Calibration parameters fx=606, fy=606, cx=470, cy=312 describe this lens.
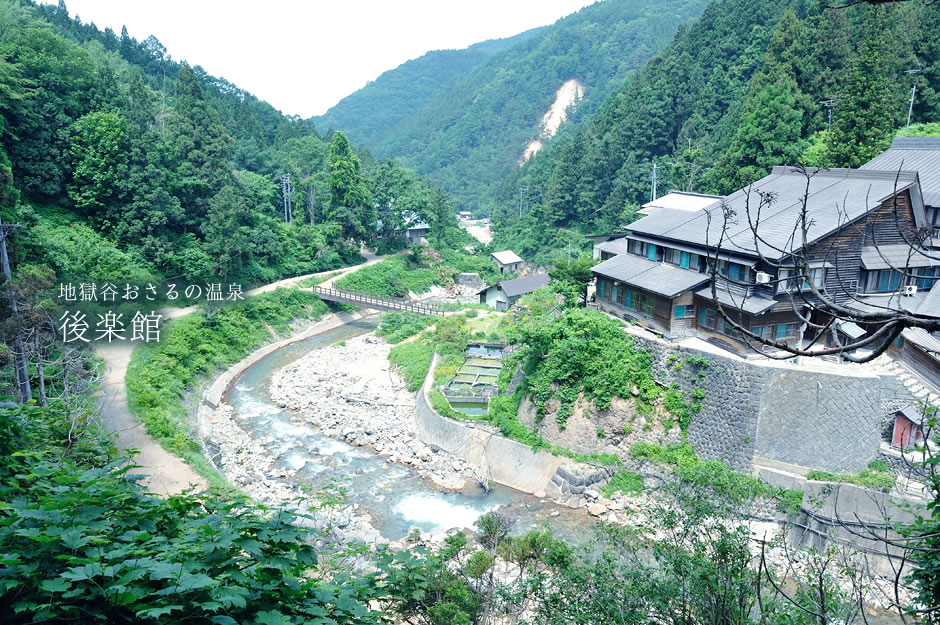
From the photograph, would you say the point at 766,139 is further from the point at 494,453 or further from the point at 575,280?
the point at 494,453

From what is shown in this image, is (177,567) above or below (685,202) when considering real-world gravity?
below

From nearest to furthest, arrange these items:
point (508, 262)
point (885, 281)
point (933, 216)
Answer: point (885, 281)
point (933, 216)
point (508, 262)

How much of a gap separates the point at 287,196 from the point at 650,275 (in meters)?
33.7

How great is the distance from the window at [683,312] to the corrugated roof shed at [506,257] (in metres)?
29.8

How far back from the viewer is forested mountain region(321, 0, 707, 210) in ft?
316

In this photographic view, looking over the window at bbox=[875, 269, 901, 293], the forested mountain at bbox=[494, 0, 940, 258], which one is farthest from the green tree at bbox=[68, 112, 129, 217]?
the window at bbox=[875, 269, 901, 293]

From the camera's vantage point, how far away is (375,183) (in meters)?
48.5

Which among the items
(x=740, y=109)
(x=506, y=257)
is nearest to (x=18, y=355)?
(x=506, y=257)

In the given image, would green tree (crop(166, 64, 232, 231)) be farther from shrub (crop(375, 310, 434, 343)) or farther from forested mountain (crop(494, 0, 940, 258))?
forested mountain (crop(494, 0, 940, 258))

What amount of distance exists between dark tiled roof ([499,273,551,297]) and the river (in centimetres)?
1542

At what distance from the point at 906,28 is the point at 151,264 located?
4219 cm

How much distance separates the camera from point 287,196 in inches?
1845

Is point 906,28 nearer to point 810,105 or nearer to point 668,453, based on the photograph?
point 810,105

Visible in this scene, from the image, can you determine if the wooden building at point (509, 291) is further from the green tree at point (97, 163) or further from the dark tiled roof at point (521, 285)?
the green tree at point (97, 163)
